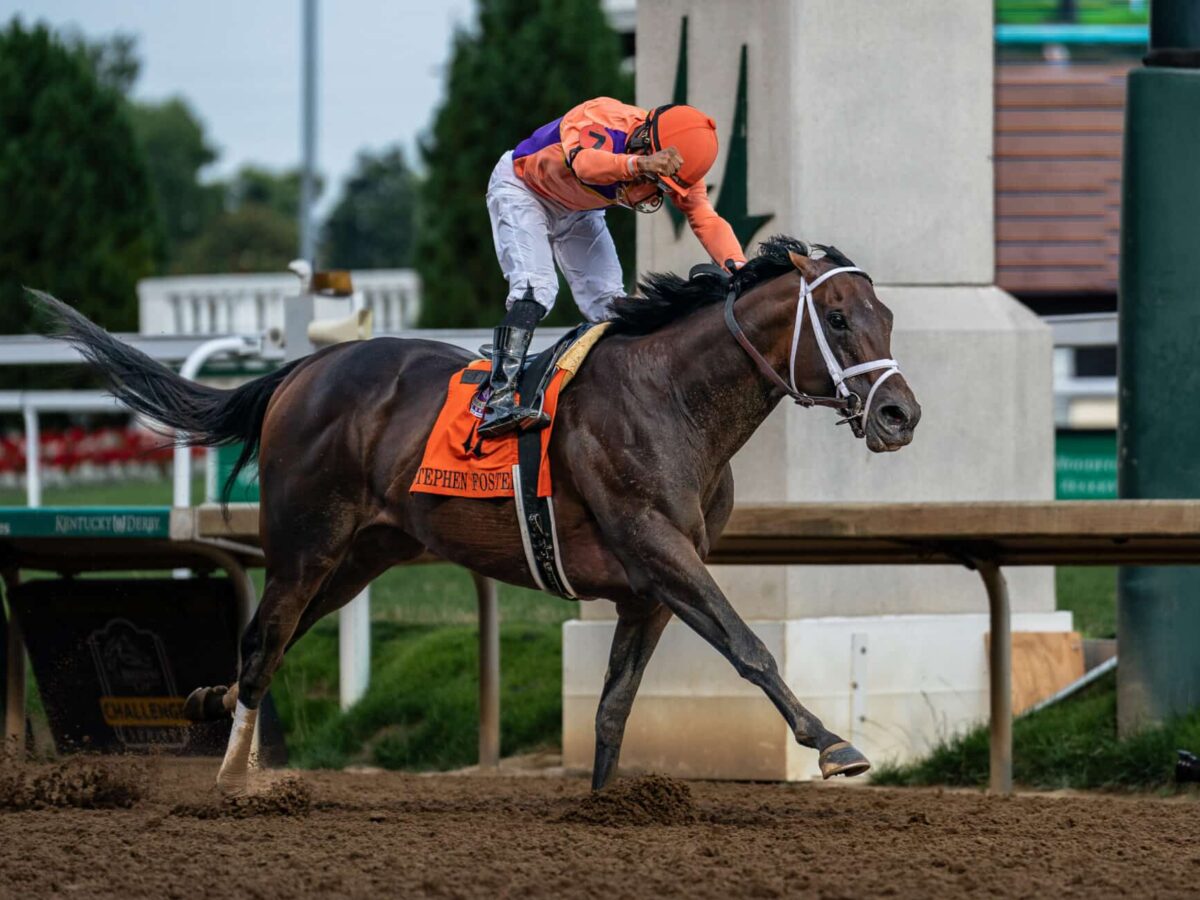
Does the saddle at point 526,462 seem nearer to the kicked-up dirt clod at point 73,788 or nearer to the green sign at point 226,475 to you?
the kicked-up dirt clod at point 73,788

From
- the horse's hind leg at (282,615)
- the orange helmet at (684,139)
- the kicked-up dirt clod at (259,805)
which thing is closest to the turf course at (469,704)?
the horse's hind leg at (282,615)

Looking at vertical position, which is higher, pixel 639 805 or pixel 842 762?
pixel 842 762

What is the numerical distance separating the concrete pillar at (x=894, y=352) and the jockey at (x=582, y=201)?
1.72 meters

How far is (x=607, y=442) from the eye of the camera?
5.70 metres

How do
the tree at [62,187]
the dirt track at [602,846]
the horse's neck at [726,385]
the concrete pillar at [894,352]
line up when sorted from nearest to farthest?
the dirt track at [602,846] < the horse's neck at [726,385] < the concrete pillar at [894,352] < the tree at [62,187]

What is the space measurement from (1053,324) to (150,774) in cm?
546

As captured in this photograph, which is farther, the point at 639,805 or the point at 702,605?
the point at 639,805

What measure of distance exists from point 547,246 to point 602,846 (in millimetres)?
2024

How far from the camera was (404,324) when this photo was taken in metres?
22.0

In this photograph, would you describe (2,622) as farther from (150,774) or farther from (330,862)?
(330,862)

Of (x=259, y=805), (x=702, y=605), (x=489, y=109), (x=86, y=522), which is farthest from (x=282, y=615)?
(x=489, y=109)

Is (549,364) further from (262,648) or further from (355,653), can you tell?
(355,653)

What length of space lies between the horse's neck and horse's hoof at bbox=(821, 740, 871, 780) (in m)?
0.99

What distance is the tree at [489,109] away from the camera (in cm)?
2006
